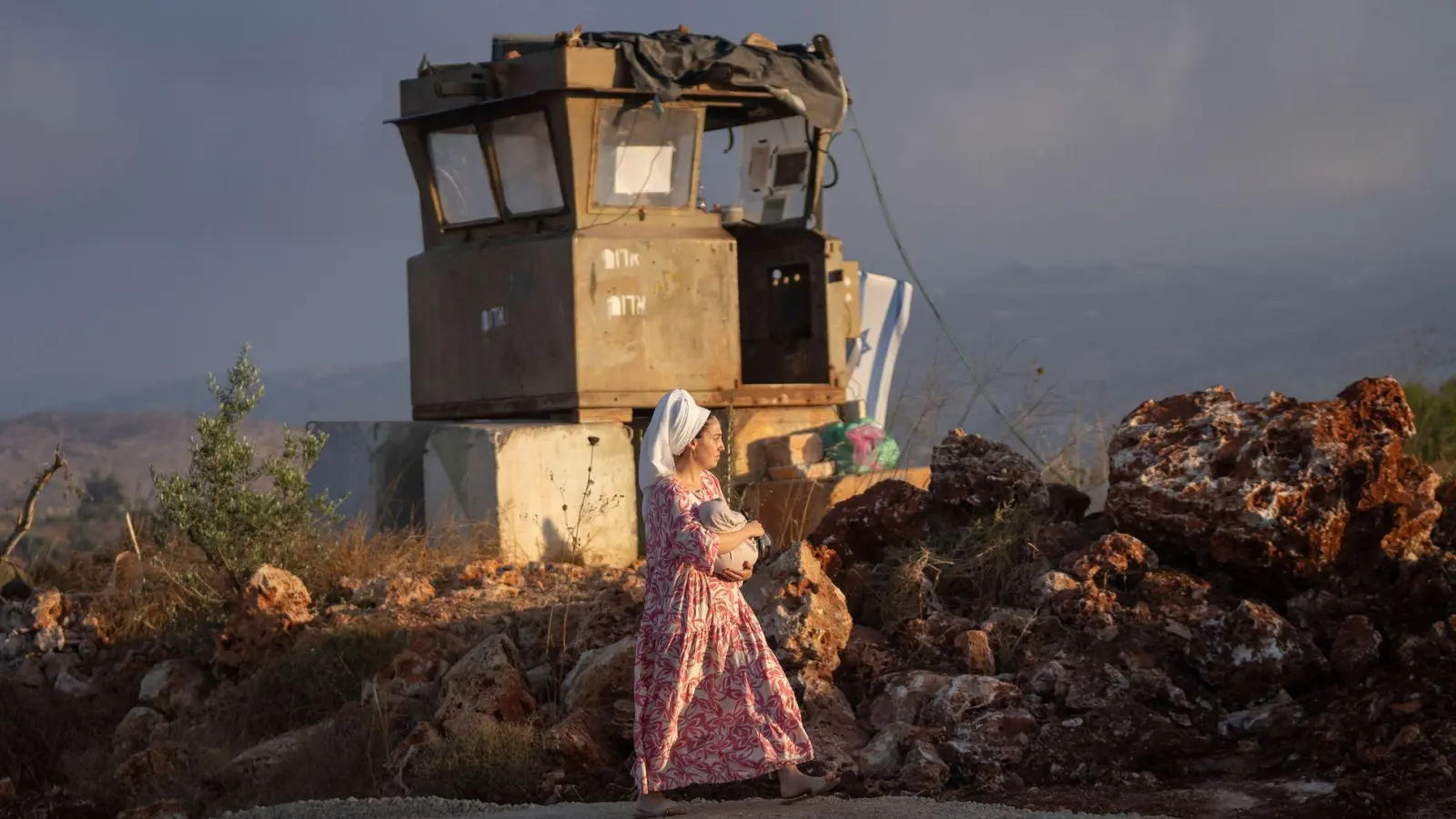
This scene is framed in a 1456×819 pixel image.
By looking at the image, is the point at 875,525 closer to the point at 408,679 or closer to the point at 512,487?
the point at 408,679

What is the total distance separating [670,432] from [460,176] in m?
8.20

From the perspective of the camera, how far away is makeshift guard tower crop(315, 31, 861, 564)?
13.8 m

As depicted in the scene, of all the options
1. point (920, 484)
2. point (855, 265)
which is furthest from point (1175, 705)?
point (855, 265)

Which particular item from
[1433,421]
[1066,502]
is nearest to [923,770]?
[1066,502]

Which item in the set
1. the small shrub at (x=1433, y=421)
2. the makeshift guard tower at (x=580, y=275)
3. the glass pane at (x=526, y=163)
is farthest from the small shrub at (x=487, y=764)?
the small shrub at (x=1433, y=421)

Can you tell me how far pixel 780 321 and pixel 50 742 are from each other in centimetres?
748

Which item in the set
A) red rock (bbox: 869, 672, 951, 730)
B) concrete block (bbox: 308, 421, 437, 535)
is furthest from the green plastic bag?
red rock (bbox: 869, 672, 951, 730)

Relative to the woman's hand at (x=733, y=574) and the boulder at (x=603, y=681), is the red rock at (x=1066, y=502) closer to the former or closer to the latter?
the boulder at (x=603, y=681)

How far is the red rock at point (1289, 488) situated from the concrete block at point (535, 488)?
5051 mm

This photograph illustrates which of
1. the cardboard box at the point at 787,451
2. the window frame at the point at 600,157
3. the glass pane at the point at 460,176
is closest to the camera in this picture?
the window frame at the point at 600,157

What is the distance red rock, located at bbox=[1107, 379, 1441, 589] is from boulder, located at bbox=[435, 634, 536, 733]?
3528 mm

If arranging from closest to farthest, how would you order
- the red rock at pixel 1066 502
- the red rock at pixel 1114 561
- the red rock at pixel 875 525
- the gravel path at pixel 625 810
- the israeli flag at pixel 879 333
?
the gravel path at pixel 625 810, the red rock at pixel 1114 561, the red rock at pixel 875 525, the red rock at pixel 1066 502, the israeli flag at pixel 879 333

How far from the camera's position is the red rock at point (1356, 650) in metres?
8.46

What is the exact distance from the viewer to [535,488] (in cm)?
1355
